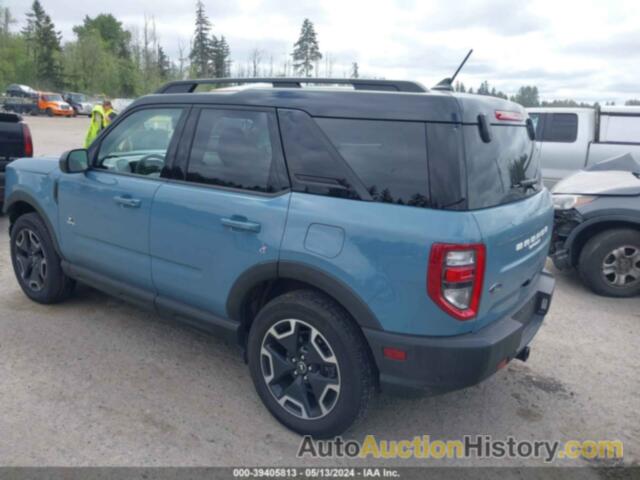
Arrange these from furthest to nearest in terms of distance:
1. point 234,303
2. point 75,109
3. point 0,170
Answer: point 75,109 < point 0,170 < point 234,303

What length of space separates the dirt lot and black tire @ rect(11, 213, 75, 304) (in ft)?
0.59

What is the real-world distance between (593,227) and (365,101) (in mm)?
3794

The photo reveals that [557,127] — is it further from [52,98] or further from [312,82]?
[52,98]

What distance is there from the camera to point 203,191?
10.8 ft

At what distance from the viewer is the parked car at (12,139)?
7520 millimetres

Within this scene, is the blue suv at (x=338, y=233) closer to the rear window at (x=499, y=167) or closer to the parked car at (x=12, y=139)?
the rear window at (x=499, y=167)

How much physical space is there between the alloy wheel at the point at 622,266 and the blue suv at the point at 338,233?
7.50 feet

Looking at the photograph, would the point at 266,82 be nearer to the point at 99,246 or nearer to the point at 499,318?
the point at 99,246

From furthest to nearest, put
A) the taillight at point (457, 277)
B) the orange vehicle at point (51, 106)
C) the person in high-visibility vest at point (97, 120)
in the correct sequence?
the orange vehicle at point (51, 106) → the person in high-visibility vest at point (97, 120) → the taillight at point (457, 277)

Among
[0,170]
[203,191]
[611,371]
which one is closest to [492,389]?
[611,371]

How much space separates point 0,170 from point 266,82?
18.8 ft

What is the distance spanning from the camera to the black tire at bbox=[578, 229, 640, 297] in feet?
17.5

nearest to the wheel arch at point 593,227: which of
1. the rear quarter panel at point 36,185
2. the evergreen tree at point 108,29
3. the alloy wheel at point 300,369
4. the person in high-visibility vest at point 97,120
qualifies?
the alloy wheel at point 300,369

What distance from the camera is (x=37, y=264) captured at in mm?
4680
